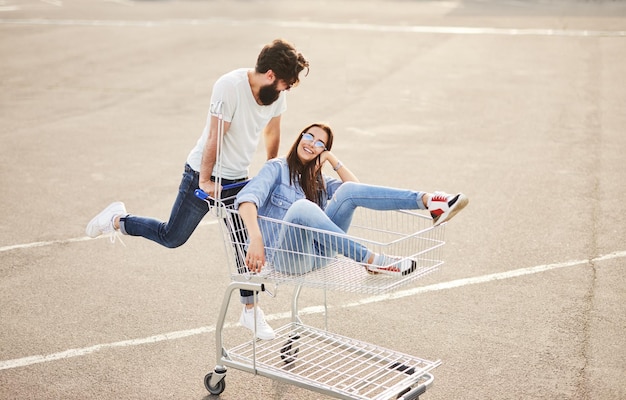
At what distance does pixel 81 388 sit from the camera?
17.5 feet

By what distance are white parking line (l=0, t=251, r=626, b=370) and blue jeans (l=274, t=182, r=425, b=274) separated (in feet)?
4.49

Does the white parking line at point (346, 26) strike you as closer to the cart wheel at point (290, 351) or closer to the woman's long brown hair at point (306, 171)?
the woman's long brown hair at point (306, 171)

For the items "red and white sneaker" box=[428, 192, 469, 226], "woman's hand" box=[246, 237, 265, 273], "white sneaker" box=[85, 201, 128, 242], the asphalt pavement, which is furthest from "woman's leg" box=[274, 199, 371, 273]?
"white sneaker" box=[85, 201, 128, 242]

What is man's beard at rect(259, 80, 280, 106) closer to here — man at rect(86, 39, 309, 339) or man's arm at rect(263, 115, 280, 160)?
man at rect(86, 39, 309, 339)

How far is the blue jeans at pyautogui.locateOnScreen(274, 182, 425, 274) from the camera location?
4.85 metres

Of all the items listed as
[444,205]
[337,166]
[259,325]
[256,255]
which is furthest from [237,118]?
[444,205]

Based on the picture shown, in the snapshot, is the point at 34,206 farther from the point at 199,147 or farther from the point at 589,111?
the point at 589,111

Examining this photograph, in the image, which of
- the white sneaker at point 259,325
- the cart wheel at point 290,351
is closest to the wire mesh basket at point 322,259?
the white sneaker at point 259,325

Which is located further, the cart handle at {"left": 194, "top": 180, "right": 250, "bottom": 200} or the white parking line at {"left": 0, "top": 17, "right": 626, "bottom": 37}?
the white parking line at {"left": 0, "top": 17, "right": 626, "bottom": 37}

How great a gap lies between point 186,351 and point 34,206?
11.8 ft

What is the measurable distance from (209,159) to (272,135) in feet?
1.87

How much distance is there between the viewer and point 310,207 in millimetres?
4879

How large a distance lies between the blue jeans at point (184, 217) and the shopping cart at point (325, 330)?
216mm

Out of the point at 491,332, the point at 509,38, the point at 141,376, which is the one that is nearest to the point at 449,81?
the point at 509,38
